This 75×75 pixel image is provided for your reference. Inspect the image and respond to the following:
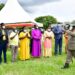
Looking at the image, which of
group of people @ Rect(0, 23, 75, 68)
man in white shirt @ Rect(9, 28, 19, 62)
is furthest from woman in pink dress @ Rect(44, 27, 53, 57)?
man in white shirt @ Rect(9, 28, 19, 62)

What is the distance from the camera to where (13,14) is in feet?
92.3

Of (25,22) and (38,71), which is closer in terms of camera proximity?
(38,71)

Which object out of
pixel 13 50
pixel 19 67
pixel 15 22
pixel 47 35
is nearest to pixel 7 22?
pixel 15 22

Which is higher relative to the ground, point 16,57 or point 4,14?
Result: point 4,14

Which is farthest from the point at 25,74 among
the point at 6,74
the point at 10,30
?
the point at 10,30

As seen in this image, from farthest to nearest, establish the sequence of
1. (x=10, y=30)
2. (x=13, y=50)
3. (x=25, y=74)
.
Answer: (x=10, y=30) < (x=13, y=50) < (x=25, y=74)

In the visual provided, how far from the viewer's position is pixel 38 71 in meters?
12.6

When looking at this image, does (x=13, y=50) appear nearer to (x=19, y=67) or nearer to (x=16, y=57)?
(x=16, y=57)

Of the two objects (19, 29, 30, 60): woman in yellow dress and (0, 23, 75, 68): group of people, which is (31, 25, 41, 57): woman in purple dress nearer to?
(0, 23, 75, 68): group of people

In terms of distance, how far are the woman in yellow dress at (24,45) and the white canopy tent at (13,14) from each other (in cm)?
969

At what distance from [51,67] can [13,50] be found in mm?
3372

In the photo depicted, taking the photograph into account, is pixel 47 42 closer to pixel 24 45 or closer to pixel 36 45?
pixel 36 45

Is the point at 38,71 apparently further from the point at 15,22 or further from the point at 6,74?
the point at 15,22

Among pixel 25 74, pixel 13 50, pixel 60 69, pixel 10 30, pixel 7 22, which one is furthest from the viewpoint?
pixel 7 22
